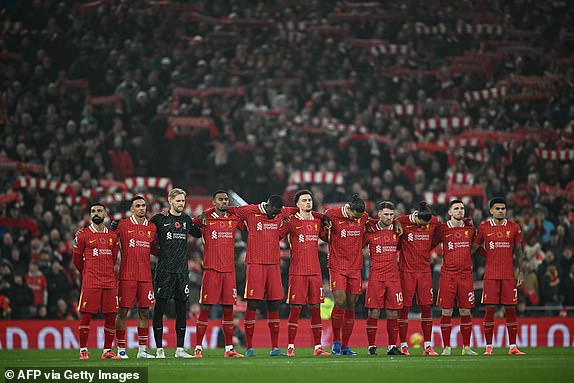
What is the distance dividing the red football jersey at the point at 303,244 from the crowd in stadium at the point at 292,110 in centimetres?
680

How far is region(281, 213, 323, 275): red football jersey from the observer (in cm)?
1711

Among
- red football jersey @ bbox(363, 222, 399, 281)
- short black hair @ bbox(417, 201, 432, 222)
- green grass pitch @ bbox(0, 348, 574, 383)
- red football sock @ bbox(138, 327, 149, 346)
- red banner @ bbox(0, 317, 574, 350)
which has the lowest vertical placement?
red banner @ bbox(0, 317, 574, 350)

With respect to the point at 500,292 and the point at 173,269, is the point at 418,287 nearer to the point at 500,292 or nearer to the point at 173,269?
the point at 500,292

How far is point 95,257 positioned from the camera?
656 inches

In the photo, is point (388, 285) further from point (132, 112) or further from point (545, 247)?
point (132, 112)

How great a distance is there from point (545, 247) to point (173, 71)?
42.5 feet

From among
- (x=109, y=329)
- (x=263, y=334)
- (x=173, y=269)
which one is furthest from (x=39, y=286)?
(x=173, y=269)

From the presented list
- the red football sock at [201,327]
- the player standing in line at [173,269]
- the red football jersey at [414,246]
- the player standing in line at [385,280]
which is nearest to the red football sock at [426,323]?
the player standing in line at [385,280]

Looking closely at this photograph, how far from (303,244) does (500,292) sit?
3235 millimetres

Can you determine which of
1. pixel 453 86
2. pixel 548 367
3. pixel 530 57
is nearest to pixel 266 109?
pixel 453 86

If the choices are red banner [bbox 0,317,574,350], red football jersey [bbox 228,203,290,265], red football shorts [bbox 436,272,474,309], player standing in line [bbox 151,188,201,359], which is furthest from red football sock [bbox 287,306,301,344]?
red banner [bbox 0,317,574,350]

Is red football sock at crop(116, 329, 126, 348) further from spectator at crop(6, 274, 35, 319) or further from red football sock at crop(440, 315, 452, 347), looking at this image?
spectator at crop(6, 274, 35, 319)

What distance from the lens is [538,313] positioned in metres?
23.9

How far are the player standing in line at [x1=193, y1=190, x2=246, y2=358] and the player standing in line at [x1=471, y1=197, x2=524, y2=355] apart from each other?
13.0 ft
